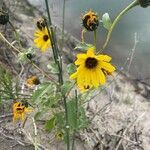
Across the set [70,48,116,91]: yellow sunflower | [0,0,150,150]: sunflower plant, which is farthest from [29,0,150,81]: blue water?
[70,48,116,91]: yellow sunflower

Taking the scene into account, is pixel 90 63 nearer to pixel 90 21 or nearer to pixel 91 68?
pixel 91 68

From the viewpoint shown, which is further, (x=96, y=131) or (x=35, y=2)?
(x=35, y=2)

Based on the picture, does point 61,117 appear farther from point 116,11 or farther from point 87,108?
point 116,11

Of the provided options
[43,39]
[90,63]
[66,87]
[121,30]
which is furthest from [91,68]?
[121,30]

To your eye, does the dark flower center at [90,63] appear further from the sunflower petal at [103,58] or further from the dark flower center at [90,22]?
the dark flower center at [90,22]

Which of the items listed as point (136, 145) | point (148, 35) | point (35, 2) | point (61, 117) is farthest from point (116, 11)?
point (61, 117)
